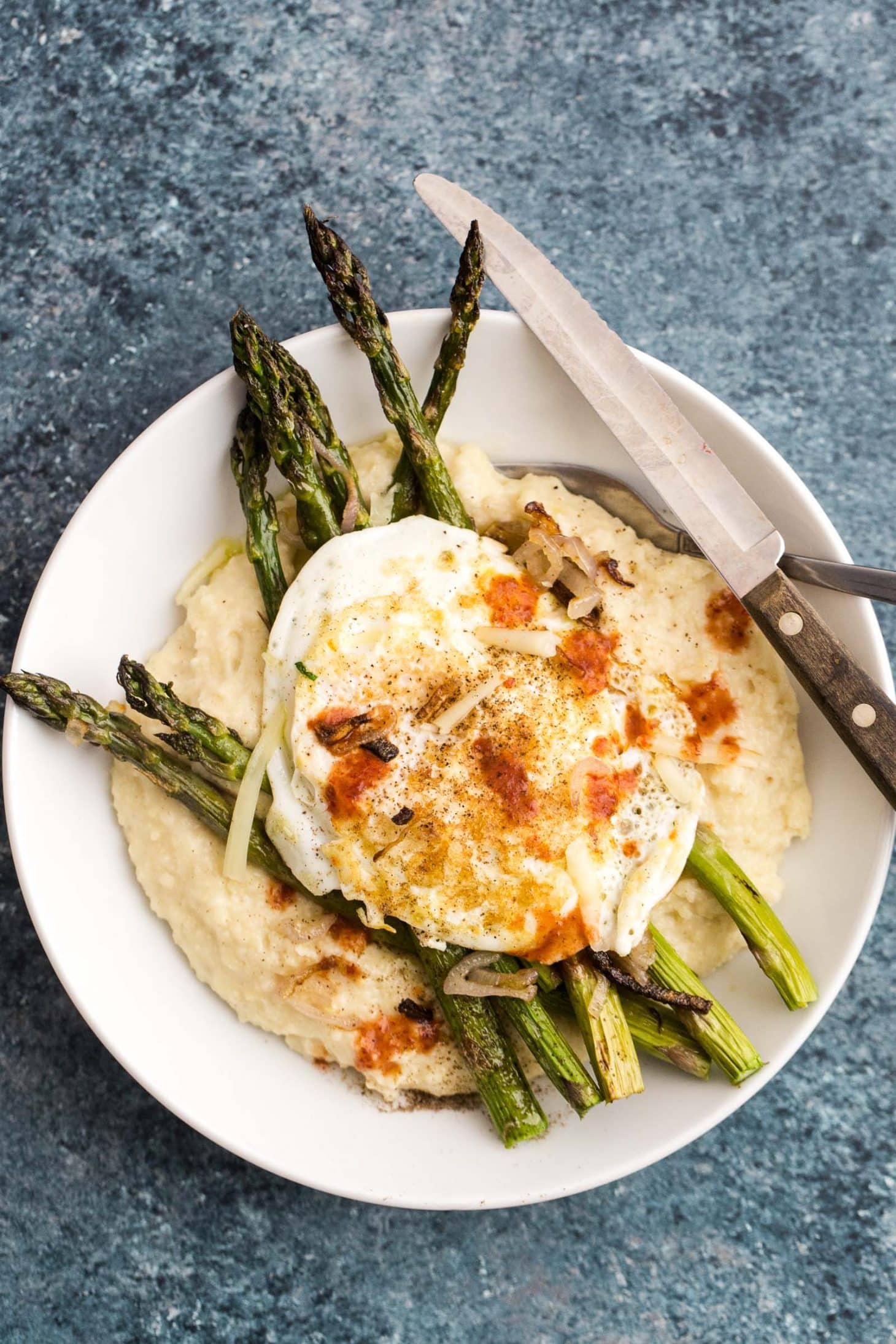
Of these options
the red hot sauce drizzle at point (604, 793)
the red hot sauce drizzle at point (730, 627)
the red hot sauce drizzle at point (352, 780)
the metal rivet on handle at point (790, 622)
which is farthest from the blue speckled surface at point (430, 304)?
the red hot sauce drizzle at point (352, 780)

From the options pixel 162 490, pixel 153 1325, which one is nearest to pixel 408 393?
pixel 162 490

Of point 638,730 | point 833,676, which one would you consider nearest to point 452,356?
point 638,730

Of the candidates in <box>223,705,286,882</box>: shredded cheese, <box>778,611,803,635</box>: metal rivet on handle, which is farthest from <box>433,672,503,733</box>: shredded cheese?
<box>778,611,803,635</box>: metal rivet on handle

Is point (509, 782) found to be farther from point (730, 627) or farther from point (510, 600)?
point (730, 627)

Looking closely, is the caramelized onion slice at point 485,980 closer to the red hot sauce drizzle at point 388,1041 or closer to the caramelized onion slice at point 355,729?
the red hot sauce drizzle at point 388,1041

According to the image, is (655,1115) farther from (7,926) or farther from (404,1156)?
(7,926)

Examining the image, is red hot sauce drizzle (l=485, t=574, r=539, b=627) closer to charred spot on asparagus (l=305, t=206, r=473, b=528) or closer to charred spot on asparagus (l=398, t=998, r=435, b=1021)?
charred spot on asparagus (l=305, t=206, r=473, b=528)
